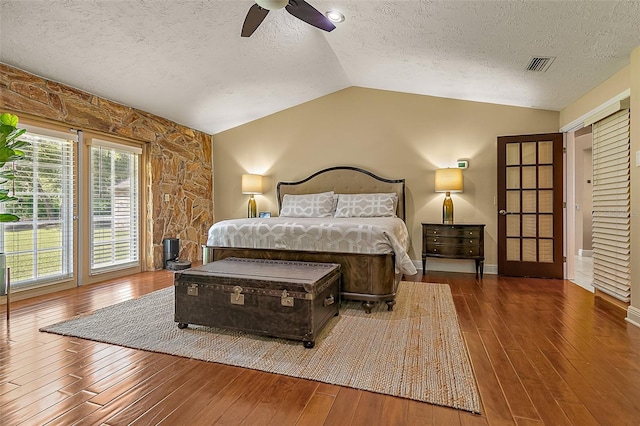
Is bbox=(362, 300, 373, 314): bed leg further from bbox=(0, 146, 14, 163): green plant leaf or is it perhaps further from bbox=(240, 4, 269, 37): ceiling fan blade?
bbox=(0, 146, 14, 163): green plant leaf

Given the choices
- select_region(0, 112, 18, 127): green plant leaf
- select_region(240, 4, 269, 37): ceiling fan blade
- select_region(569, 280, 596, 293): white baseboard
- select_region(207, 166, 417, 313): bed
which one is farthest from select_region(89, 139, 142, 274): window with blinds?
select_region(569, 280, 596, 293): white baseboard

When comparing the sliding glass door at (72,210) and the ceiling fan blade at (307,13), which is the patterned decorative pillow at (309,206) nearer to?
the sliding glass door at (72,210)

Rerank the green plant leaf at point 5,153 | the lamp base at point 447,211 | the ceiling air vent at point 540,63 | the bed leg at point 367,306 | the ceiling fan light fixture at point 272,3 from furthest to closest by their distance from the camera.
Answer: the lamp base at point 447,211, the ceiling air vent at point 540,63, the bed leg at point 367,306, the green plant leaf at point 5,153, the ceiling fan light fixture at point 272,3

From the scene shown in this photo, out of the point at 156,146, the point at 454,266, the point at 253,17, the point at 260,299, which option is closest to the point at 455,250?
the point at 454,266

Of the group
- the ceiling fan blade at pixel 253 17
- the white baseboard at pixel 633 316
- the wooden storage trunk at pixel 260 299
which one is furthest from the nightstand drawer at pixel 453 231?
the ceiling fan blade at pixel 253 17

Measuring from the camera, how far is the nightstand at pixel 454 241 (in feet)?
14.5

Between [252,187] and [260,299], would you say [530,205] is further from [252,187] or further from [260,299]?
[252,187]

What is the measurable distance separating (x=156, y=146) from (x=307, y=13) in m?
3.54

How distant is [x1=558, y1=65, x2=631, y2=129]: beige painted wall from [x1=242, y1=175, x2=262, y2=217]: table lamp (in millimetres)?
4663

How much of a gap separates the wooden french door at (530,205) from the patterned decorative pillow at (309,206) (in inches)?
98.3

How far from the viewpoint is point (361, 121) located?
534 cm

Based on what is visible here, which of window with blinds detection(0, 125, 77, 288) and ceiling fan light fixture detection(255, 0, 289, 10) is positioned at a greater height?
ceiling fan light fixture detection(255, 0, 289, 10)

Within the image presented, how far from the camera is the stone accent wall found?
3428 mm

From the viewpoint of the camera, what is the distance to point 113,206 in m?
4.55
